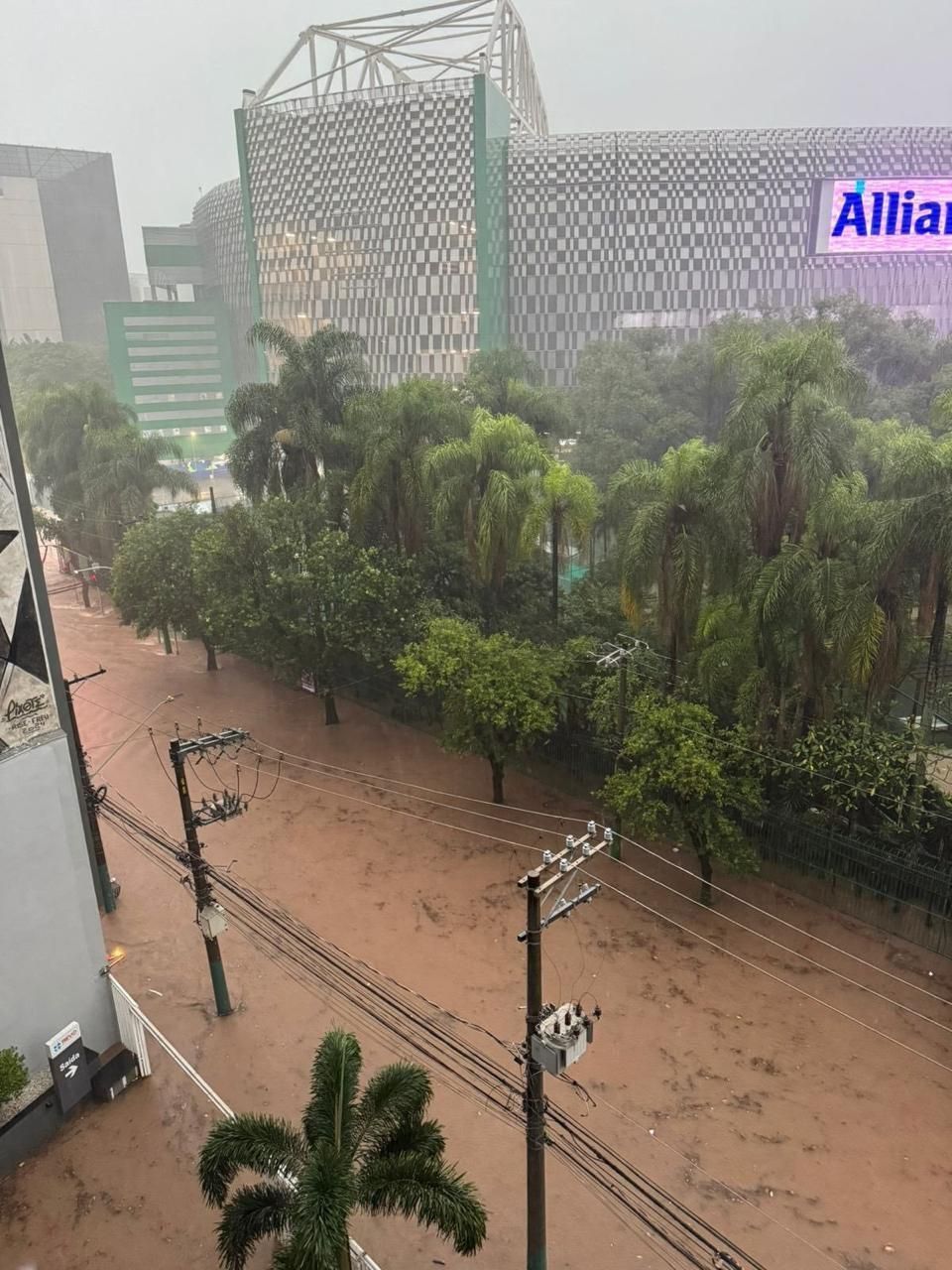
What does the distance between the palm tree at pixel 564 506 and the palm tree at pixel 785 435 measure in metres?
4.11

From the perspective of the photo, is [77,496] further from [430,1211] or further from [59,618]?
[430,1211]

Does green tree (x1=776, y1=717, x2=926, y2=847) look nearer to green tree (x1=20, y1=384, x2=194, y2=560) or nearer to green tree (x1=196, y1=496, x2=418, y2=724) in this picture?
green tree (x1=196, y1=496, x2=418, y2=724)

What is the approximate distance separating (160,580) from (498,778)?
12.3m

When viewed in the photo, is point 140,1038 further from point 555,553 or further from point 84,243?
point 84,243

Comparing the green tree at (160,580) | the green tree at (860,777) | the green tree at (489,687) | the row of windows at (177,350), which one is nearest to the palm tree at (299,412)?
the green tree at (160,580)

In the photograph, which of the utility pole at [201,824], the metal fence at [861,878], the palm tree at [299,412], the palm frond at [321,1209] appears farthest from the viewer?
the palm tree at [299,412]

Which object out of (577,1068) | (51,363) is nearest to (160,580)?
(577,1068)

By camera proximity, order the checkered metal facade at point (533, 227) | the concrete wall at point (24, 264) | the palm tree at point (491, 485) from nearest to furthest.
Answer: the palm tree at point (491, 485), the checkered metal facade at point (533, 227), the concrete wall at point (24, 264)

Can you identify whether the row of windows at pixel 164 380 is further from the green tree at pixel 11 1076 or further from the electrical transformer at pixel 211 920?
the green tree at pixel 11 1076

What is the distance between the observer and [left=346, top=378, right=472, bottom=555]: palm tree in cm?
2095

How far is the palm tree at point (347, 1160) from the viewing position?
24.2 feet

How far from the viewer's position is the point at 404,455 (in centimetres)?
2106

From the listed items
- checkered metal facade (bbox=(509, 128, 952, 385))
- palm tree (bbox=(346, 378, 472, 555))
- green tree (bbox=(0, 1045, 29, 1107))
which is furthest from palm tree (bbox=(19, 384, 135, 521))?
checkered metal facade (bbox=(509, 128, 952, 385))

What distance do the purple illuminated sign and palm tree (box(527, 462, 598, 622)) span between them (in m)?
45.2
